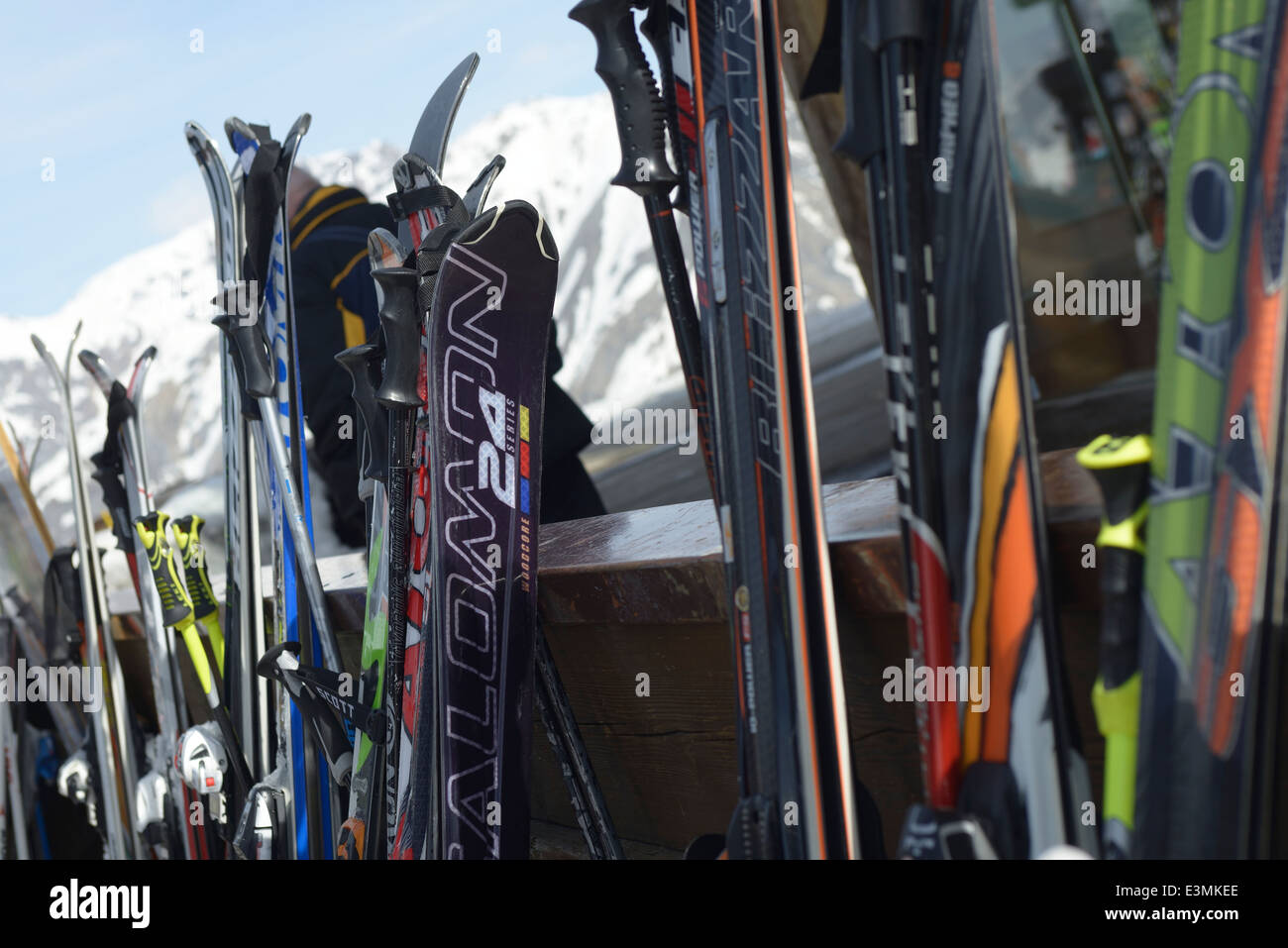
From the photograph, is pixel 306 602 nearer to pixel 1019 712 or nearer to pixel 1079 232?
pixel 1019 712

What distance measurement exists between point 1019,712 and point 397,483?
0.70m

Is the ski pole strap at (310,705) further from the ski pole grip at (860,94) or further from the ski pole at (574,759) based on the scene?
the ski pole grip at (860,94)

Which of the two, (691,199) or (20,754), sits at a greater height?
(691,199)

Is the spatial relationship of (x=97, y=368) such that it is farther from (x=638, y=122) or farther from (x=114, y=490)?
(x=638, y=122)

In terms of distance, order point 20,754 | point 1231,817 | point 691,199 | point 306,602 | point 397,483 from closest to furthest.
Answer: point 1231,817 → point 691,199 → point 397,483 → point 306,602 → point 20,754

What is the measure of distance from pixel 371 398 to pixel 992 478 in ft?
2.24

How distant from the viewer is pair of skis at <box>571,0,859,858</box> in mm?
811

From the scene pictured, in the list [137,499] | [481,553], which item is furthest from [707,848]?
[137,499]

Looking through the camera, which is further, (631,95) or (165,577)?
(165,577)

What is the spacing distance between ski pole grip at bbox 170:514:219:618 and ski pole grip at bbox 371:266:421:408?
631 millimetres

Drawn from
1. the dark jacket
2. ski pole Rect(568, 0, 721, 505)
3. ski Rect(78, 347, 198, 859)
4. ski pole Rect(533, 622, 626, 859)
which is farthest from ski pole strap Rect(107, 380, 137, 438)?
ski pole Rect(568, 0, 721, 505)

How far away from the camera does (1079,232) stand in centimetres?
270

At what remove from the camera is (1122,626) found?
25.8 inches
